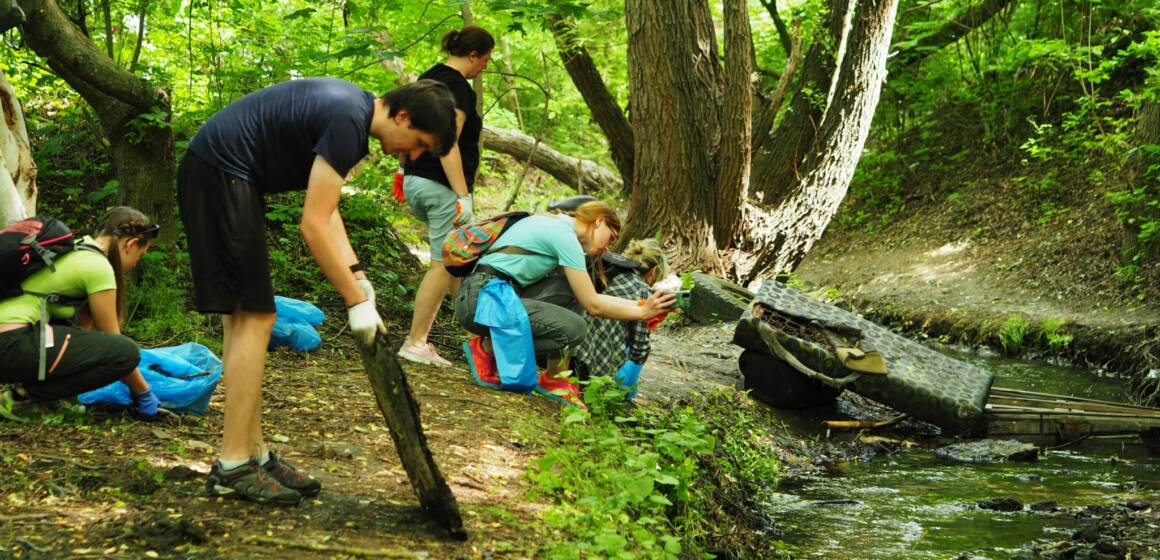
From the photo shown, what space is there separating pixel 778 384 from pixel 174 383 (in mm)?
4155

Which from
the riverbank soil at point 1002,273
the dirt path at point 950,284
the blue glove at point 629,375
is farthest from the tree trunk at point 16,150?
the dirt path at point 950,284

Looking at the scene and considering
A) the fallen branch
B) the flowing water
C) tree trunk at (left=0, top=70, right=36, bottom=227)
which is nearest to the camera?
the fallen branch

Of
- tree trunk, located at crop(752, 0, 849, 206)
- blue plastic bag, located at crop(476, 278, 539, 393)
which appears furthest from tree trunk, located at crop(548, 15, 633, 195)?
blue plastic bag, located at crop(476, 278, 539, 393)

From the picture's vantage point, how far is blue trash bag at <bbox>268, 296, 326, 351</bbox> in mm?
5719

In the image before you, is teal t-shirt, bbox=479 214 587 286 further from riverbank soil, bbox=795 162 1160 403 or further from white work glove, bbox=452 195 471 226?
riverbank soil, bbox=795 162 1160 403

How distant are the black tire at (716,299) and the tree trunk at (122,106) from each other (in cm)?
433

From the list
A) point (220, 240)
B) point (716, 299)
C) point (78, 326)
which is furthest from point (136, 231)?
point (716, 299)

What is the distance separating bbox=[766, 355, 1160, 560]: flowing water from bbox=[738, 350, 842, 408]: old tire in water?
2.51ft

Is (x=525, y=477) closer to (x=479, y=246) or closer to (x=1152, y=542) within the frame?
(x=479, y=246)

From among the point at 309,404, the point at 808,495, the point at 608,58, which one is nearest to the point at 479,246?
the point at 309,404

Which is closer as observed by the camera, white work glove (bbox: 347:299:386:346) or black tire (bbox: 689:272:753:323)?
white work glove (bbox: 347:299:386:346)

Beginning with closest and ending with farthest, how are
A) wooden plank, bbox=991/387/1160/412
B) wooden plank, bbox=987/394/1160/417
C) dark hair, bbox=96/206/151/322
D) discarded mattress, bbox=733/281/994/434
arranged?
dark hair, bbox=96/206/151/322 < discarded mattress, bbox=733/281/994/434 < wooden plank, bbox=987/394/1160/417 < wooden plank, bbox=991/387/1160/412

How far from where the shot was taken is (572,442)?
447 cm

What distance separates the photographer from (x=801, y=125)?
9.36 m
